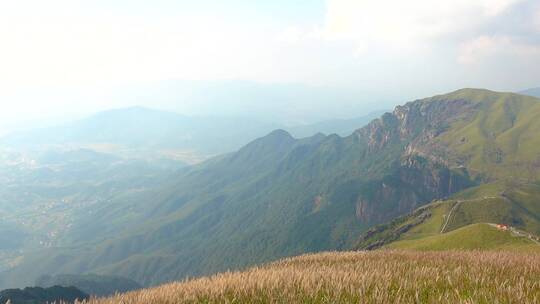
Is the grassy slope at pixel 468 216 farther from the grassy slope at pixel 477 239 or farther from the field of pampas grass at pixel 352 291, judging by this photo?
the field of pampas grass at pixel 352 291

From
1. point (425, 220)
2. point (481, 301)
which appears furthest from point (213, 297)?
point (425, 220)

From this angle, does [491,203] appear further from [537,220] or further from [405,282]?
[405,282]

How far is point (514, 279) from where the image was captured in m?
7.97

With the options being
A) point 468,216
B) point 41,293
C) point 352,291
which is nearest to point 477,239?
point 352,291

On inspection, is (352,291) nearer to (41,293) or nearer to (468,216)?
(41,293)

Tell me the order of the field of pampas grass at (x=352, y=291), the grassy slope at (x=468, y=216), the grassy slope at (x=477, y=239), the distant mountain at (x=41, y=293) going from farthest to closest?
the grassy slope at (x=468, y=216)
the distant mountain at (x=41, y=293)
the grassy slope at (x=477, y=239)
the field of pampas grass at (x=352, y=291)

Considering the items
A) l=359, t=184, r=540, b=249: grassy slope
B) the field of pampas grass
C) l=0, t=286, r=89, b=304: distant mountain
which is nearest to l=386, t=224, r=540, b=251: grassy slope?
the field of pampas grass

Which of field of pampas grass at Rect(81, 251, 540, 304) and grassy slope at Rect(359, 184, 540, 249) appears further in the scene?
grassy slope at Rect(359, 184, 540, 249)

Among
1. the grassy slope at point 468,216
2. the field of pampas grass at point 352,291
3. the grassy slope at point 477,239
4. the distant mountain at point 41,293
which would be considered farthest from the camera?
the grassy slope at point 468,216

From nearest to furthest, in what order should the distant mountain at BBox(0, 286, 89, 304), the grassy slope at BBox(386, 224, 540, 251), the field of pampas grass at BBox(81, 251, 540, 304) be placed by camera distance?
the field of pampas grass at BBox(81, 251, 540, 304)
the grassy slope at BBox(386, 224, 540, 251)
the distant mountain at BBox(0, 286, 89, 304)

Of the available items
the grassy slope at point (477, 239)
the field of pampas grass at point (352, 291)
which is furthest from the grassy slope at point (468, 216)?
the field of pampas grass at point (352, 291)

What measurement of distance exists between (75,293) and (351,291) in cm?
13452

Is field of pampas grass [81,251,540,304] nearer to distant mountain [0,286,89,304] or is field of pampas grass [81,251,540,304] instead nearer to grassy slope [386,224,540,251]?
grassy slope [386,224,540,251]

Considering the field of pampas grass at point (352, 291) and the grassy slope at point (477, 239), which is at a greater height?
→ the field of pampas grass at point (352, 291)
